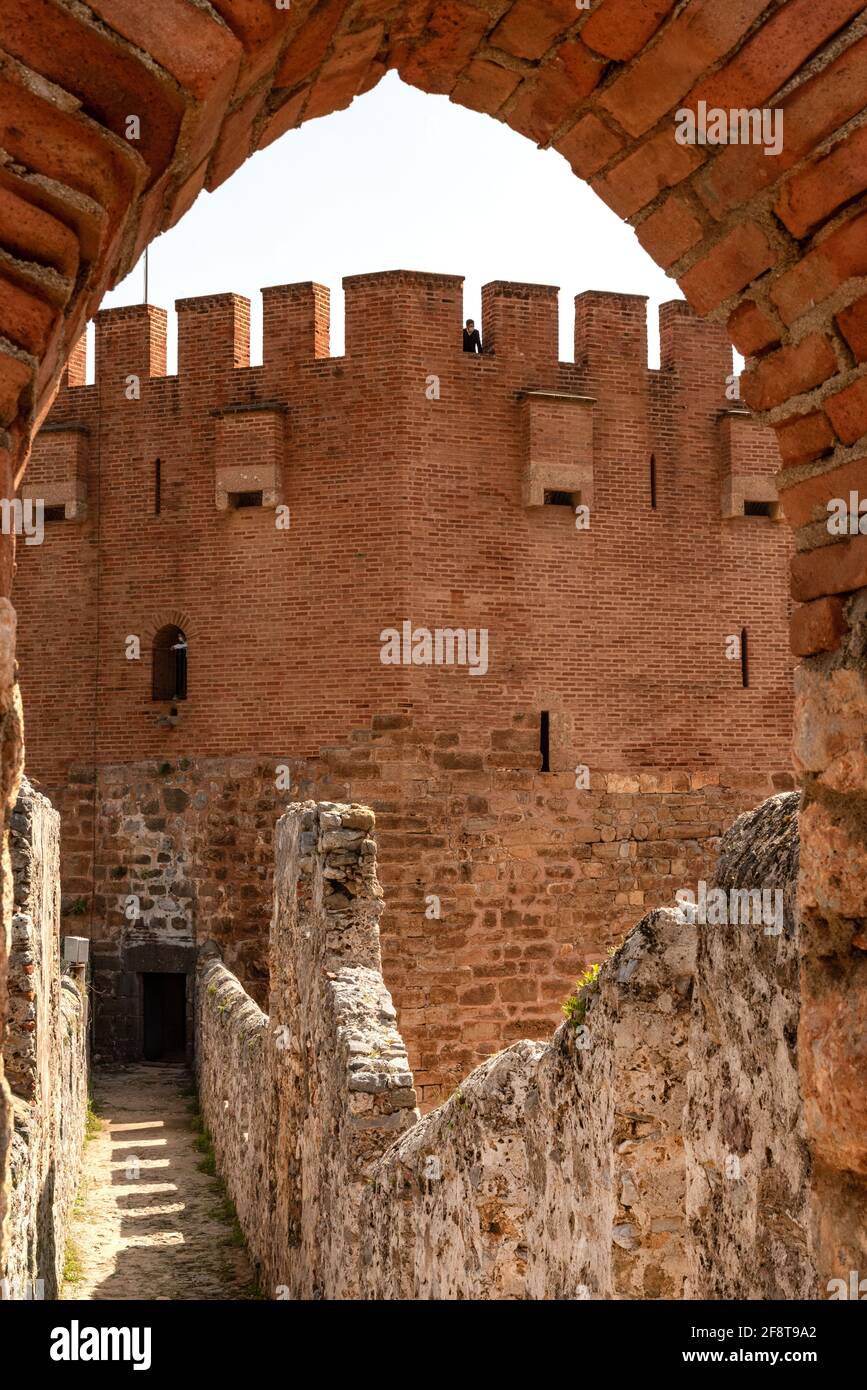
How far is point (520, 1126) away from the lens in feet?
16.8

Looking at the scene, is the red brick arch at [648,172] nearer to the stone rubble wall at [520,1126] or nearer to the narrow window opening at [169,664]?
the stone rubble wall at [520,1126]

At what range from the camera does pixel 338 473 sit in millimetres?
14797

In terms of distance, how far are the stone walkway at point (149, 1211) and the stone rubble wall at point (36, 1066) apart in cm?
37

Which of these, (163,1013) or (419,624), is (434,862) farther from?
(163,1013)

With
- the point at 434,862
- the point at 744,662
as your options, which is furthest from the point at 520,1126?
the point at 744,662

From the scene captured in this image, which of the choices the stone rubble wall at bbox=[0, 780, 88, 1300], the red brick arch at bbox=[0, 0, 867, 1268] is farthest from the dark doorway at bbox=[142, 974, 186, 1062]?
the red brick arch at bbox=[0, 0, 867, 1268]

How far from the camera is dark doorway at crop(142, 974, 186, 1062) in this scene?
15867 mm

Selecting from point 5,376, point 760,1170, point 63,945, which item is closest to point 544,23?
point 5,376

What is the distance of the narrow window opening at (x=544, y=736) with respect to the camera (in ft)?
48.0

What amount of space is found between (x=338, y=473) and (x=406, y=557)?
131 centimetres

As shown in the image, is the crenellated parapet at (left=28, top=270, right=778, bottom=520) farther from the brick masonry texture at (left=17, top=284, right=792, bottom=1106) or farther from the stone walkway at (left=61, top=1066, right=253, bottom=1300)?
the stone walkway at (left=61, top=1066, right=253, bottom=1300)

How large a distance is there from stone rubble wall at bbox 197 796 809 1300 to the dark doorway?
20.4 feet

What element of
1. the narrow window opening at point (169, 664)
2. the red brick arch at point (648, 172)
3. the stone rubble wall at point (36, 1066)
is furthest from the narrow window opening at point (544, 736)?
the red brick arch at point (648, 172)

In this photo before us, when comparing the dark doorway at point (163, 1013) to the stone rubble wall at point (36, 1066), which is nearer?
the stone rubble wall at point (36, 1066)
